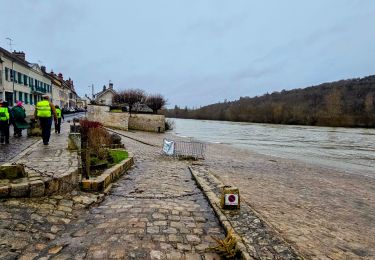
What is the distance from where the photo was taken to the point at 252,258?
4129 mm

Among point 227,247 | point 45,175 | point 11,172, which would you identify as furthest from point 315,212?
point 11,172

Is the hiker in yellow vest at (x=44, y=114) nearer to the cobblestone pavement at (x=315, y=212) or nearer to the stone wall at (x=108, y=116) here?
the cobblestone pavement at (x=315, y=212)

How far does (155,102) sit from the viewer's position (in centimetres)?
5481

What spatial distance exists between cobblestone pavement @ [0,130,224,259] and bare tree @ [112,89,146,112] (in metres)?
46.2

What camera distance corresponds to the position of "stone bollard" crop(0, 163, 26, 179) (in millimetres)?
5711

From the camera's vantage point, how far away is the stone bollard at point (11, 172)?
571 centimetres

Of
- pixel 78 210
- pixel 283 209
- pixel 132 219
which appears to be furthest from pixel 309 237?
pixel 78 210

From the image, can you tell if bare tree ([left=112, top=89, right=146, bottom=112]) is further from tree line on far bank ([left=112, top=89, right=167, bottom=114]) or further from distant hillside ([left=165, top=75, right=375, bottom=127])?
distant hillside ([left=165, top=75, right=375, bottom=127])

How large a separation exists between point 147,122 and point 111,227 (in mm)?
34565

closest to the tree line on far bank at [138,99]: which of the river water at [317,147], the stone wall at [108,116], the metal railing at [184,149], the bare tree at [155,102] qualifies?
the bare tree at [155,102]

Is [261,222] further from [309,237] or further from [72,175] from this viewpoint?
[72,175]

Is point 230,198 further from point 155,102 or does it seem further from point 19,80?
point 155,102

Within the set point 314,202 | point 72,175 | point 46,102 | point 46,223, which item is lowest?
point 314,202

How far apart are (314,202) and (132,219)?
527 cm
